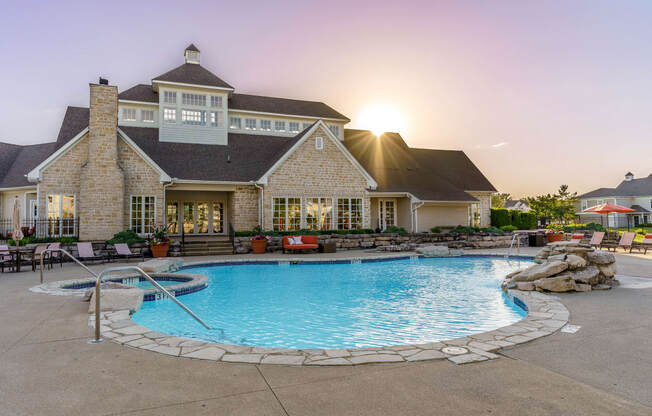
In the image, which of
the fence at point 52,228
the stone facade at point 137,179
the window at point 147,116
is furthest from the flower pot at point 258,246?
the window at point 147,116

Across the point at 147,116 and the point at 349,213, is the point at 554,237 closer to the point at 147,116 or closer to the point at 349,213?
the point at 349,213

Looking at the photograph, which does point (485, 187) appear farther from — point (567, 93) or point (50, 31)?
point (50, 31)

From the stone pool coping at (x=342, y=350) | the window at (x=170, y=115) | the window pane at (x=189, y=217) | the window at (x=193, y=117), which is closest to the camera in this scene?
the stone pool coping at (x=342, y=350)

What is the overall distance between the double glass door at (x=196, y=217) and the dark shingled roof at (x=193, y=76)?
293 inches

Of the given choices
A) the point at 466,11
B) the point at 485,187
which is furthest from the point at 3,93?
the point at 485,187

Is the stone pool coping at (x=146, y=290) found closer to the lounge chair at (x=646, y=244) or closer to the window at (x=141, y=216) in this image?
the window at (x=141, y=216)

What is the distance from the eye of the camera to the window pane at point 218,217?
22.3m

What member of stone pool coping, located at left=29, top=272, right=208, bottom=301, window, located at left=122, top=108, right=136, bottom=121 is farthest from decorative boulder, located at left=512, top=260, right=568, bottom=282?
window, located at left=122, top=108, right=136, bottom=121

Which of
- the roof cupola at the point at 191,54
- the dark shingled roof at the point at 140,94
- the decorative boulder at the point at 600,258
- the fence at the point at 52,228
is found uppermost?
the roof cupola at the point at 191,54

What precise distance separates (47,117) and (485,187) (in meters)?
31.9

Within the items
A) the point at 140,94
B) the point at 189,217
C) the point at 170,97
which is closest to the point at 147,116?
the point at 140,94

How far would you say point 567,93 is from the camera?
1845cm

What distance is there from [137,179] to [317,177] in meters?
9.11

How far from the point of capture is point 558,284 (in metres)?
7.77
